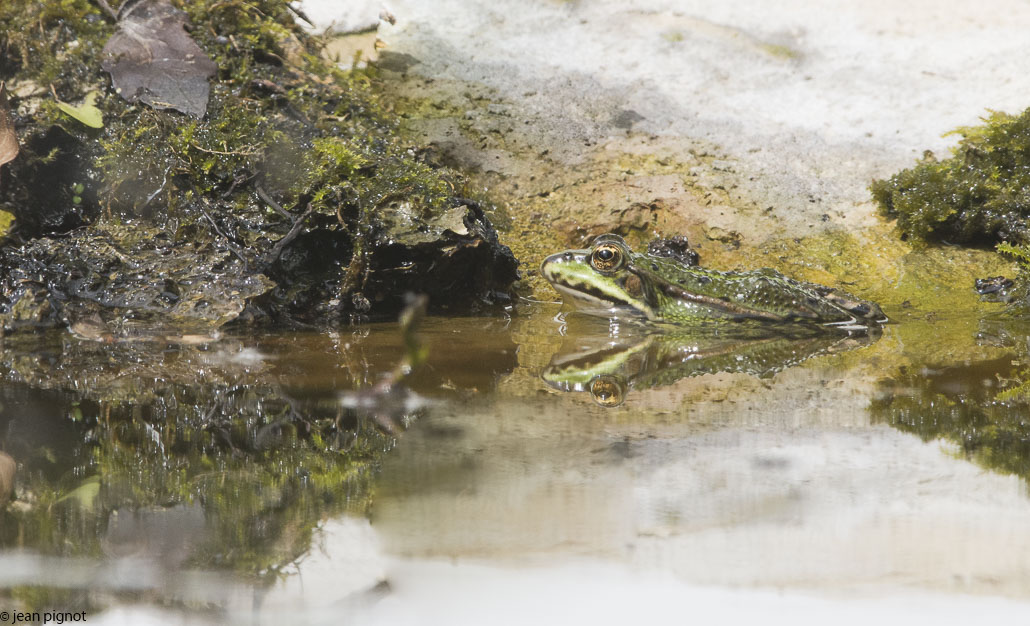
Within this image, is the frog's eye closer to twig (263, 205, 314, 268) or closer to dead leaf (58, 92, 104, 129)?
twig (263, 205, 314, 268)

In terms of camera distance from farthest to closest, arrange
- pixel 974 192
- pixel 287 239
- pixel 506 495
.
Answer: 1. pixel 974 192
2. pixel 287 239
3. pixel 506 495

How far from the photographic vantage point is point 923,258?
18.1 ft

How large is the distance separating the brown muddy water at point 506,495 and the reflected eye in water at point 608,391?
0.7 inches

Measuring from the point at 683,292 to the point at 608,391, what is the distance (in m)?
2.19

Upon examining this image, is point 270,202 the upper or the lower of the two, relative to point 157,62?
lower

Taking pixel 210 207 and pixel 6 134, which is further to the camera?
pixel 210 207

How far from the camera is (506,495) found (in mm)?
1698

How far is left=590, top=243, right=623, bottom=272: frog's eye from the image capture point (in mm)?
4617

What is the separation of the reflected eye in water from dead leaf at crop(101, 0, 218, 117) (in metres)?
3.40

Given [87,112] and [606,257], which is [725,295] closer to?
[606,257]

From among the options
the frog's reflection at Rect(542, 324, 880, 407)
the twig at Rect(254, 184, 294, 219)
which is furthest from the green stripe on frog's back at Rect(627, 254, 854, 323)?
the twig at Rect(254, 184, 294, 219)

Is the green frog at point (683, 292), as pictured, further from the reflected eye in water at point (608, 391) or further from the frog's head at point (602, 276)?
the reflected eye in water at point (608, 391)

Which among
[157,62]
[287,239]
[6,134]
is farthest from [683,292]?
[6,134]

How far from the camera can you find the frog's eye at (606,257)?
15.1ft
